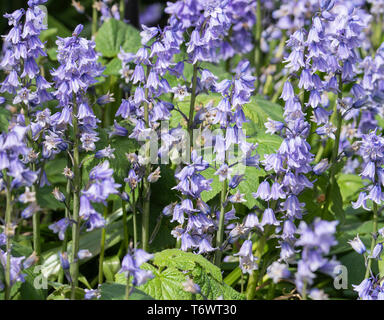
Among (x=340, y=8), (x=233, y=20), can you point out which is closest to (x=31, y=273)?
(x=340, y=8)

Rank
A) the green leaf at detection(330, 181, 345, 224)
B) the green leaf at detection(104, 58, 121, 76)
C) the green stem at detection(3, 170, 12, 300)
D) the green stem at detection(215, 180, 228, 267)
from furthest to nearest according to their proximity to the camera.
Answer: the green leaf at detection(104, 58, 121, 76), the green leaf at detection(330, 181, 345, 224), the green stem at detection(215, 180, 228, 267), the green stem at detection(3, 170, 12, 300)

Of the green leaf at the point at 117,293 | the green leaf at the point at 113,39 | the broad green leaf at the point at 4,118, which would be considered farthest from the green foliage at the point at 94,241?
the green leaf at the point at 113,39

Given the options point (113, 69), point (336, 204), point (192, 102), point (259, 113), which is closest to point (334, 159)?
point (336, 204)

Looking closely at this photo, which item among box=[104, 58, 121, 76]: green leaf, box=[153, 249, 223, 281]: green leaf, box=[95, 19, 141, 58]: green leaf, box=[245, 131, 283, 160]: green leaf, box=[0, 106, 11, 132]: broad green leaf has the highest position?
box=[95, 19, 141, 58]: green leaf

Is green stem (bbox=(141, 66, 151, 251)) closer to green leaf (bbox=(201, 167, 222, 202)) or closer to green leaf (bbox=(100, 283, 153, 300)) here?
green leaf (bbox=(201, 167, 222, 202))

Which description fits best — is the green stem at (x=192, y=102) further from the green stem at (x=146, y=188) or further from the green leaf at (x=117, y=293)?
the green leaf at (x=117, y=293)

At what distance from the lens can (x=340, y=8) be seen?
8.60 feet

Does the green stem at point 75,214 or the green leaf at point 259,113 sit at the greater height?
the green leaf at point 259,113

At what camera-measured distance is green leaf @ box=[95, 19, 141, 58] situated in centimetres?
370

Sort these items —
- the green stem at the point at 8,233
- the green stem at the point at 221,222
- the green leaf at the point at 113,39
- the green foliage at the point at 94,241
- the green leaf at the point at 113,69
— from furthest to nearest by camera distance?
the green leaf at the point at 113,39 < the green leaf at the point at 113,69 < the green foliage at the point at 94,241 < the green stem at the point at 221,222 < the green stem at the point at 8,233

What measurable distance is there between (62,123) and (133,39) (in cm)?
172

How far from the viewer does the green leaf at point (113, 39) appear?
370 cm

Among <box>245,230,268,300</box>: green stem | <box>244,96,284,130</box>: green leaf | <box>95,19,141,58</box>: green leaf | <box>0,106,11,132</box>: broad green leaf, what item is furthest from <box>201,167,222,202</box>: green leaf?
<box>95,19,141,58</box>: green leaf
